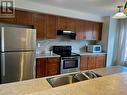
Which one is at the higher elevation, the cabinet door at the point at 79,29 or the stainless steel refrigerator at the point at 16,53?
the cabinet door at the point at 79,29

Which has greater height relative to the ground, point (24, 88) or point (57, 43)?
point (57, 43)

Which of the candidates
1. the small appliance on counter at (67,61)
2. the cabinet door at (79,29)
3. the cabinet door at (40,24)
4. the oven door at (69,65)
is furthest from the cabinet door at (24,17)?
the cabinet door at (79,29)

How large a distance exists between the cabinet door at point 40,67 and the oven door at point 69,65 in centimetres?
59

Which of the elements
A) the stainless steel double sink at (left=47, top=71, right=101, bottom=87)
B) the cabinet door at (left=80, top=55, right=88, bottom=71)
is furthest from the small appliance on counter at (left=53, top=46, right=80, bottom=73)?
the stainless steel double sink at (left=47, top=71, right=101, bottom=87)

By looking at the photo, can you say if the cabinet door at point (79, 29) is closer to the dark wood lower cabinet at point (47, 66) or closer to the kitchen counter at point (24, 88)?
the dark wood lower cabinet at point (47, 66)

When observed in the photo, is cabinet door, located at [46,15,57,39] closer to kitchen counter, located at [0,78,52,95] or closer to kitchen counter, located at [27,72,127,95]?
kitchen counter, located at [0,78,52,95]

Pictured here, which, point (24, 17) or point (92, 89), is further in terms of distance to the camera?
point (24, 17)

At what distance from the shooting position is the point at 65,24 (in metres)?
3.91

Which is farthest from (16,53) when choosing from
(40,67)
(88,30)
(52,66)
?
(88,30)

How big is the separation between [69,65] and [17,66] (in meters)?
1.67

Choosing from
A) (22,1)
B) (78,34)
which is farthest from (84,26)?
(22,1)

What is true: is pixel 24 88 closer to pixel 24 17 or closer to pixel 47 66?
pixel 47 66

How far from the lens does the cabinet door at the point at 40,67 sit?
10.6 feet

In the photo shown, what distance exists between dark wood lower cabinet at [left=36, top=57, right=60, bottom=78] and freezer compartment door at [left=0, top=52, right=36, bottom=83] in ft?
0.87
